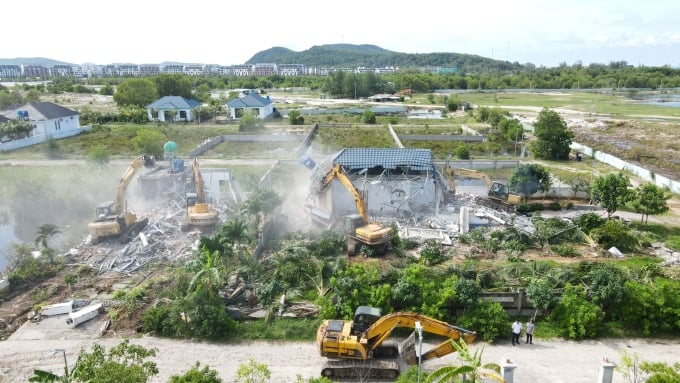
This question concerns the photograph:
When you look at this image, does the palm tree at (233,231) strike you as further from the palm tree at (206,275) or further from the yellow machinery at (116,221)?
the yellow machinery at (116,221)

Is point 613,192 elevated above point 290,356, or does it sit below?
above

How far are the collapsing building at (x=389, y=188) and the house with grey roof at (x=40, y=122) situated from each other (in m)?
31.5

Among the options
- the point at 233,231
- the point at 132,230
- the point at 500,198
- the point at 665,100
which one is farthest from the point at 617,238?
the point at 665,100

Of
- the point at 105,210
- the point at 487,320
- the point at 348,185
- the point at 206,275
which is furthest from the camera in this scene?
the point at 105,210

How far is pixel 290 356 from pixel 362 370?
2.11m

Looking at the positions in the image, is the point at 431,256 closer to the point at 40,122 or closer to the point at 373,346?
the point at 373,346

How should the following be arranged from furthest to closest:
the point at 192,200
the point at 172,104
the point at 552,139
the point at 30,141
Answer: the point at 172,104 → the point at 30,141 → the point at 552,139 → the point at 192,200

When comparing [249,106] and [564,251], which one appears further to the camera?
[249,106]

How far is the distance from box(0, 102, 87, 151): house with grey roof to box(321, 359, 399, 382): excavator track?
40.6 metres

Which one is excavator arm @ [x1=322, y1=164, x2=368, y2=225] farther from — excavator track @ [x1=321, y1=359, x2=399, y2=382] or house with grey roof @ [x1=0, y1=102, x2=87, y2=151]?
house with grey roof @ [x1=0, y1=102, x2=87, y2=151]

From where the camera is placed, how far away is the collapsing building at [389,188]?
2398 cm

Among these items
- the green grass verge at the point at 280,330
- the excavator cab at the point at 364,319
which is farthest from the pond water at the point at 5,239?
the excavator cab at the point at 364,319

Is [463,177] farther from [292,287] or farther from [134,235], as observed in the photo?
[134,235]

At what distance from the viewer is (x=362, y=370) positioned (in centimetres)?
1212
